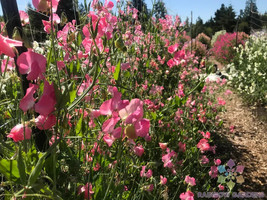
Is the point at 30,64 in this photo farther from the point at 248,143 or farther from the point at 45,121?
the point at 248,143

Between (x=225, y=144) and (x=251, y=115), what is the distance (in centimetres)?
140

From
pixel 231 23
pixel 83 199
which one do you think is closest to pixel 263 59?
pixel 83 199

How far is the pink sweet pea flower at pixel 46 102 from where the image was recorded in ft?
1.38

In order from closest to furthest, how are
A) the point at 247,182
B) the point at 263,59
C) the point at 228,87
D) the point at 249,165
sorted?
the point at 247,182 → the point at 249,165 → the point at 263,59 → the point at 228,87

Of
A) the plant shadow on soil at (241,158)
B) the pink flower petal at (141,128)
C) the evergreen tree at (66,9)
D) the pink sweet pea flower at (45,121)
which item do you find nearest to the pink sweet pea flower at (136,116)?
the pink flower petal at (141,128)

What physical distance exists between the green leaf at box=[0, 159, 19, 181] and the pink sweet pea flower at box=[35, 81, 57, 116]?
0.09 meters

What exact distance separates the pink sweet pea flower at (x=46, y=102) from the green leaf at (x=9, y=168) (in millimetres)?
92

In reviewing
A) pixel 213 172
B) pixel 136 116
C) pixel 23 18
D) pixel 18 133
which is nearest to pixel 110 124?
pixel 136 116

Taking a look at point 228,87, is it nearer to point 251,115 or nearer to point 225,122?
point 251,115

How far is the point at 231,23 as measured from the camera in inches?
1220

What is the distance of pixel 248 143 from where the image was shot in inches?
123

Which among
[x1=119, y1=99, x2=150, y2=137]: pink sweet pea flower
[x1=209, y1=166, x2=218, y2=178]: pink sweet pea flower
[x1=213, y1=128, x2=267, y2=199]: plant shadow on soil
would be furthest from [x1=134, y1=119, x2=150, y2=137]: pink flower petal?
[x1=213, y1=128, x2=267, y2=199]: plant shadow on soil

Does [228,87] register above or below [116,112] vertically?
below

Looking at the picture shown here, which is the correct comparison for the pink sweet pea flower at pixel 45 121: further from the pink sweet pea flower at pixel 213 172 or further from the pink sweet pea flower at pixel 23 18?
the pink sweet pea flower at pixel 213 172
